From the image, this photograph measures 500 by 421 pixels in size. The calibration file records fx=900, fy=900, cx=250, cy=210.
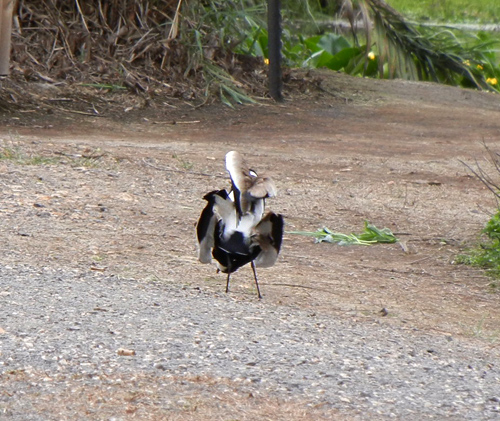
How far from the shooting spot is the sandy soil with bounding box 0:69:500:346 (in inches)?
175

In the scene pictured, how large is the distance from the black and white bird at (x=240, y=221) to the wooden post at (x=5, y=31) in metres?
5.40

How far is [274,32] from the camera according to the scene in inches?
429

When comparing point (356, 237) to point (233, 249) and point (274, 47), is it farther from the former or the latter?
point (274, 47)

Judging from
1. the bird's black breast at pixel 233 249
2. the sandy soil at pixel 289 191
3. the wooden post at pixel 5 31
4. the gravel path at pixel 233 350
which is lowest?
the sandy soil at pixel 289 191

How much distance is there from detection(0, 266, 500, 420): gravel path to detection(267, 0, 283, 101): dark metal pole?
7181mm

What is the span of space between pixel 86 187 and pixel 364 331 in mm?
2950

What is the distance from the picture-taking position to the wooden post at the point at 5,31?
8477 mm

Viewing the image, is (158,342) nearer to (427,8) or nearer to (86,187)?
(86,187)

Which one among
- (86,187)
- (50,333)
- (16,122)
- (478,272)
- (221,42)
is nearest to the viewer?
(50,333)

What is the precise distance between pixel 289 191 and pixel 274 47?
4.61 metres

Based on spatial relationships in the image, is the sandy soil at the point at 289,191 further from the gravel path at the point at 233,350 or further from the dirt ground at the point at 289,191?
the gravel path at the point at 233,350

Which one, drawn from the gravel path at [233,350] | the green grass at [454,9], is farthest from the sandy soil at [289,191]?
the green grass at [454,9]

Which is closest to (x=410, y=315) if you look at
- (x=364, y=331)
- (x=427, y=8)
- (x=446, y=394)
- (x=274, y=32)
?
(x=364, y=331)

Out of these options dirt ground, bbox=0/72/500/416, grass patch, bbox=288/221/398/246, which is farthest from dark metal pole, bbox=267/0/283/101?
grass patch, bbox=288/221/398/246
